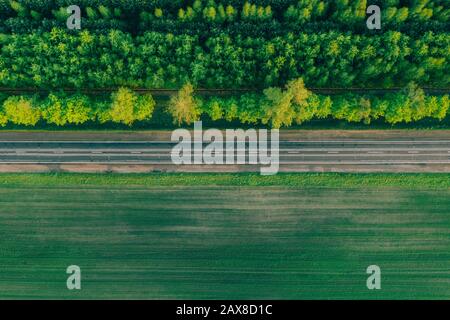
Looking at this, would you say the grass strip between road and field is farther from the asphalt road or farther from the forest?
the forest

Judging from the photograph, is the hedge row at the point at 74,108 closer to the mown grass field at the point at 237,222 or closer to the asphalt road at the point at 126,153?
the asphalt road at the point at 126,153

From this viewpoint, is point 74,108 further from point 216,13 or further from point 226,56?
point 216,13

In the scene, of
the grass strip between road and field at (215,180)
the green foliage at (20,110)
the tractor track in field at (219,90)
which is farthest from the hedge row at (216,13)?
the grass strip between road and field at (215,180)

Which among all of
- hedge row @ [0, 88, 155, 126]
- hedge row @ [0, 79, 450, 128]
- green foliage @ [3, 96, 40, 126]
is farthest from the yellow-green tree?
green foliage @ [3, 96, 40, 126]

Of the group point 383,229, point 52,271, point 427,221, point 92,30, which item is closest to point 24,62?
point 92,30

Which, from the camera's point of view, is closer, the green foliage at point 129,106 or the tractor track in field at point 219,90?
the green foliage at point 129,106
